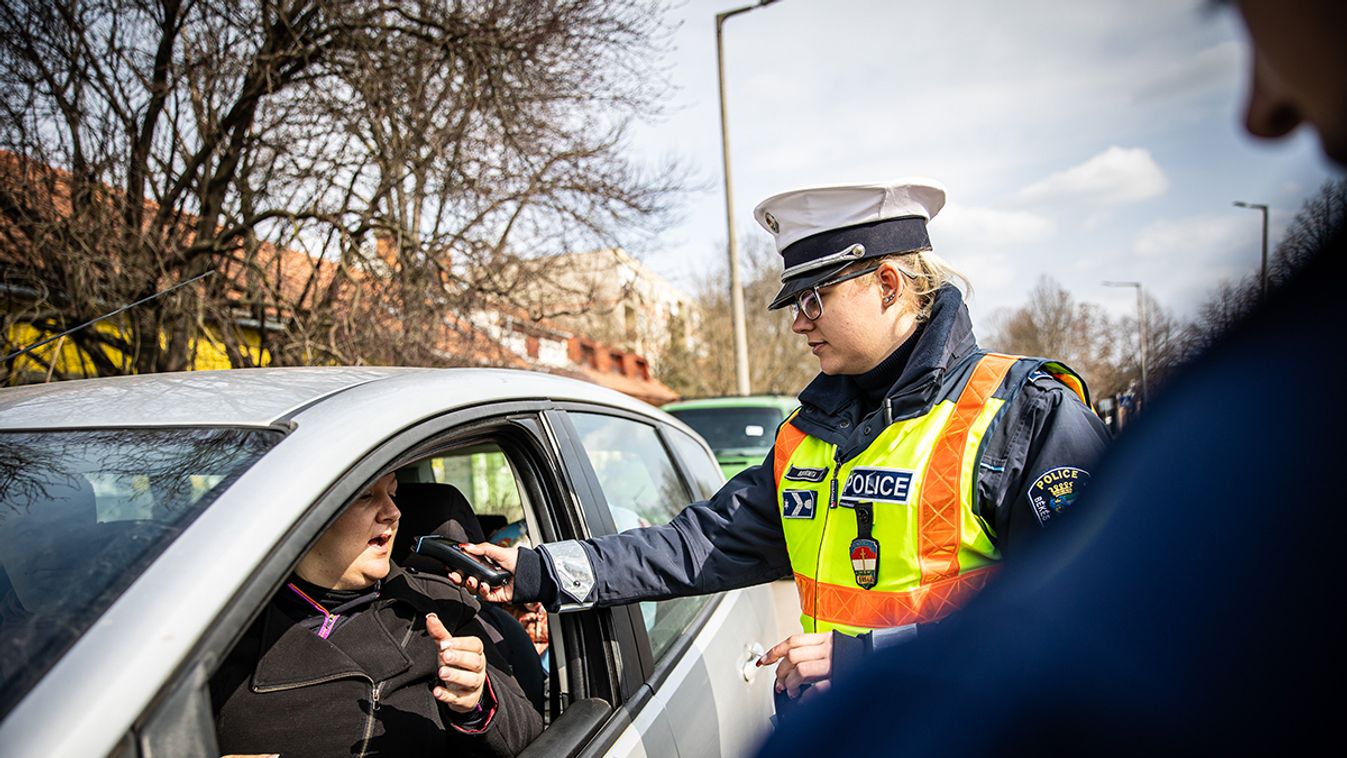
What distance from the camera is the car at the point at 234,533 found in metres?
0.99

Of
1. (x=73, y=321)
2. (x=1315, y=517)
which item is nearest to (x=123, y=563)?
(x=1315, y=517)

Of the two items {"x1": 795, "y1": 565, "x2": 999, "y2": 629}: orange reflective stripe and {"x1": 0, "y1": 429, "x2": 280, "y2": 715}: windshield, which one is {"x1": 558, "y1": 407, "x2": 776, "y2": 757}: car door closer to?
{"x1": 795, "y1": 565, "x2": 999, "y2": 629}: orange reflective stripe

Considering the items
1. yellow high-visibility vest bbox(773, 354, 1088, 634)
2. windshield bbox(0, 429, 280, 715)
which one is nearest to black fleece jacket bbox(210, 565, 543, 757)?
windshield bbox(0, 429, 280, 715)

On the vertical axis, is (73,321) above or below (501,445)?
above

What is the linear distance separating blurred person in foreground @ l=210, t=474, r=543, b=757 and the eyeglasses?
1002mm

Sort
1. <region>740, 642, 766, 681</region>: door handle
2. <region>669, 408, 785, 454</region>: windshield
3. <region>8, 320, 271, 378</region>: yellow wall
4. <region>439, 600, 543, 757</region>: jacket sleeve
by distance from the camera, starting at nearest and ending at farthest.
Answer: <region>439, 600, 543, 757</region>: jacket sleeve
<region>740, 642, 766, 681</region>: door handle
<region>8, 320, 271, 378</region>: yellow wall
<region>669, 408, 785, 454</region>: windshield

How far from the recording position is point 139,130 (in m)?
6.11

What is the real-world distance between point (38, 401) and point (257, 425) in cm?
66

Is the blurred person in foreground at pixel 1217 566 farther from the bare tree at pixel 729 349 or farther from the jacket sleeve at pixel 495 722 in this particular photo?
the bare tree at pixel 729 349

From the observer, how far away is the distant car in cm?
876

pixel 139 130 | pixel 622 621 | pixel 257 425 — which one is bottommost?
pixel 622 621

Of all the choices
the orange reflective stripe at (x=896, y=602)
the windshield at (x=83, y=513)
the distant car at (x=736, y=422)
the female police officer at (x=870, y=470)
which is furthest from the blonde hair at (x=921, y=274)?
the distant car at (x=736, y=422)

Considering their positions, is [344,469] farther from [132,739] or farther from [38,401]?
[38,401]

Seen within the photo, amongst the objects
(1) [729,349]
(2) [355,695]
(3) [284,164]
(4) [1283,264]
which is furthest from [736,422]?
(1) [729,349]
